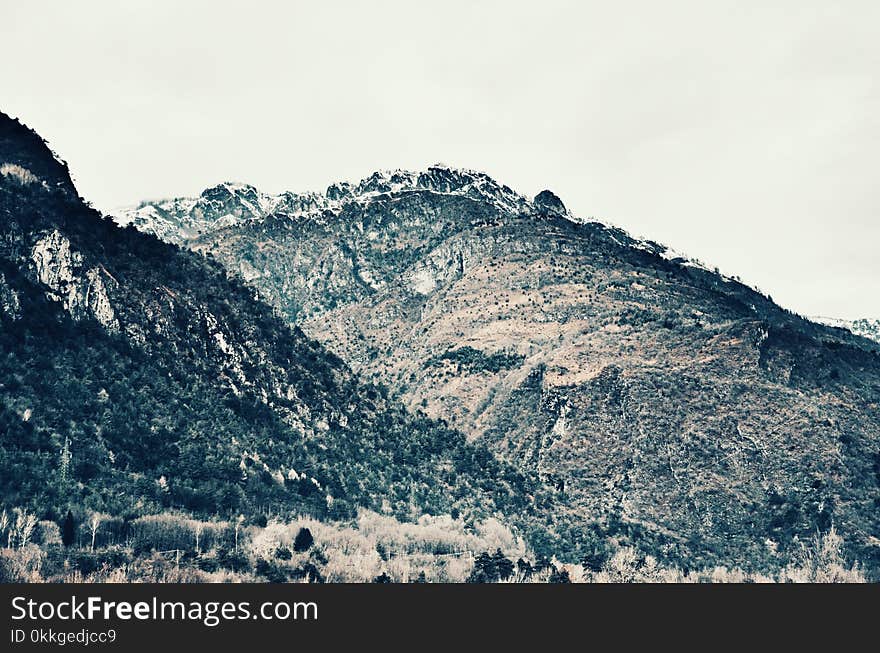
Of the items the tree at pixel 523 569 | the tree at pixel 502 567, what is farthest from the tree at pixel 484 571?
the tree at pixel 523 569

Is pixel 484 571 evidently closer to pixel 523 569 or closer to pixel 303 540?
pixel 523 569

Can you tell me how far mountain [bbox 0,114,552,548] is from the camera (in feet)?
403

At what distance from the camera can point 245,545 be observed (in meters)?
122

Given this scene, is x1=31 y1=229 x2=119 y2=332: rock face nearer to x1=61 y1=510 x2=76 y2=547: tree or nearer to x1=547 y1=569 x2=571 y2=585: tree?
x1=61 y1=510 x2=76 y2=547: tree

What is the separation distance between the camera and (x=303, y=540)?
127 m

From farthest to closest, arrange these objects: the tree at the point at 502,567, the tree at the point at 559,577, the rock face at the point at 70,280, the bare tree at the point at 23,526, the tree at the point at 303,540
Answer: the rock face at the point at 70,280 → the tree at the point at 559,577 → the tree at the point at 502,567 → the tree at the point at 303,540 → the bare tree at the point at 23,526

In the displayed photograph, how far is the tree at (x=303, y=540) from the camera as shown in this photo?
410 ft

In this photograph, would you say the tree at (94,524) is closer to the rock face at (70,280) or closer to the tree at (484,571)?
the rock face at (70,280)

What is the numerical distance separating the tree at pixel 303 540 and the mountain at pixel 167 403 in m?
6.87

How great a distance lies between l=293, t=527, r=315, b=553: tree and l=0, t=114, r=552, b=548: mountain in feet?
22.5

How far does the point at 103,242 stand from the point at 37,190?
1255 centimetres

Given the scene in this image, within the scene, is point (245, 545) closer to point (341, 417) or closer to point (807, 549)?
point (341, 417)

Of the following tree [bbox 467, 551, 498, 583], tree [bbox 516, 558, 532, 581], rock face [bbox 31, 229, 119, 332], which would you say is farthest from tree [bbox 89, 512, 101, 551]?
tree [bbox 516, 558, 532, 581]
